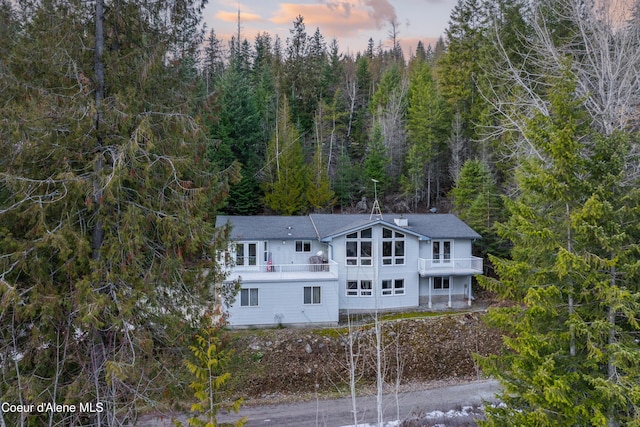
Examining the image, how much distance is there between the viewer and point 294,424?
1205cm

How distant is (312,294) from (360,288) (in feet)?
8.67

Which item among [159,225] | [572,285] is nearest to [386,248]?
[572,285]

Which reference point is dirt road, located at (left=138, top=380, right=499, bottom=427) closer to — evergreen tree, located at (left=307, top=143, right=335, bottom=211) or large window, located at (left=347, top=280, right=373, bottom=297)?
large window, located at (left=347, top=280, right=373, bottom=297)

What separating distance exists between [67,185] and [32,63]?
7.70ft

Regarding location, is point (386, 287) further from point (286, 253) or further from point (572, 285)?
point (572, 285)

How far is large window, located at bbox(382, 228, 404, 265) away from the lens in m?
19.7

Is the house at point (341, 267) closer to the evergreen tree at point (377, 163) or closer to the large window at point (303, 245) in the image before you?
the large window at point (303, 245)

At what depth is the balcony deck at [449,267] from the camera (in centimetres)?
1980

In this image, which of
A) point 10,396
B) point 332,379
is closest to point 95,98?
point 10,396

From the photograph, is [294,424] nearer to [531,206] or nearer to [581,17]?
[531,206]

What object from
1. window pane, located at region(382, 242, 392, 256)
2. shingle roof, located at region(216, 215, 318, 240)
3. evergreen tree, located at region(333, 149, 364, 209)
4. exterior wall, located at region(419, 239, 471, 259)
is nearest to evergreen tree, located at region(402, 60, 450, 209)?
evergreen tree, located at region(333, 149, 364, 209)

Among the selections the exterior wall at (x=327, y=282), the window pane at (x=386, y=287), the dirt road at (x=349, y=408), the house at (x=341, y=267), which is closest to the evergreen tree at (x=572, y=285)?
the dirt road at (x=349, y=408)

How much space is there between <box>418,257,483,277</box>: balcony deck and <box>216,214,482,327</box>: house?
5 centimetres

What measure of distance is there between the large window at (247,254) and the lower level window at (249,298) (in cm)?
195
